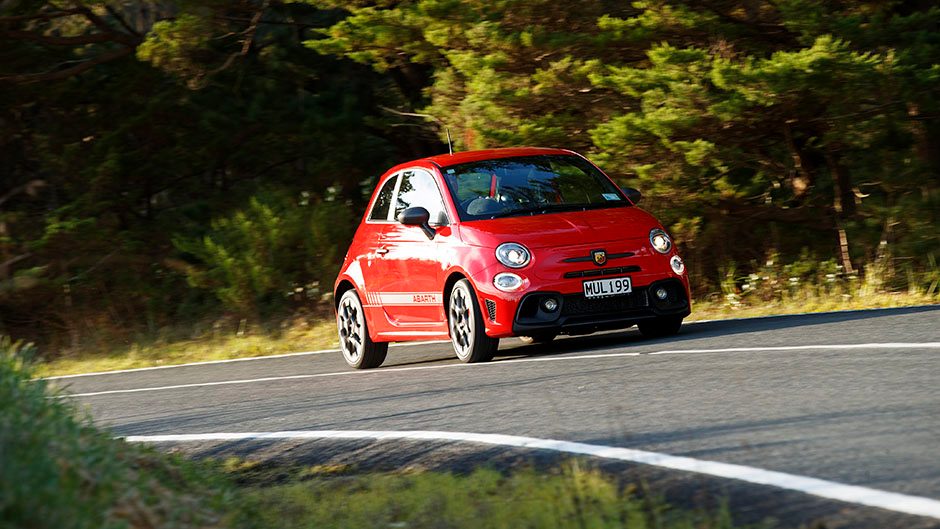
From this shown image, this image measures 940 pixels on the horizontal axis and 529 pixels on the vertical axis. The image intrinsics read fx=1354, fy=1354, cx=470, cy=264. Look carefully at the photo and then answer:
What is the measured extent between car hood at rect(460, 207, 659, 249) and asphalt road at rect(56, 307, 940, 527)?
0.91 m

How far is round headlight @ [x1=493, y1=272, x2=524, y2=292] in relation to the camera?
34.2 feet

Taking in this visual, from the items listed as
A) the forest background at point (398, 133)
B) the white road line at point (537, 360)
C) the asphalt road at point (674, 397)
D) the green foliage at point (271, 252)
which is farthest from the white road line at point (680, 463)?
the green foliage at point (271, 252)

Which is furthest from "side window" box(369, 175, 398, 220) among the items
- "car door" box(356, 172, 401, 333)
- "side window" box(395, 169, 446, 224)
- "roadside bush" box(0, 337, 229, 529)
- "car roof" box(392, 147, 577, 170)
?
"roadside bush" box(0, 337, 229, 529)

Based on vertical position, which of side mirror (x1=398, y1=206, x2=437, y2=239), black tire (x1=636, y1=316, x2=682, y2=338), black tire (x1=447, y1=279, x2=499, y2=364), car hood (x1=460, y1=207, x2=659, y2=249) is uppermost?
side mirror (x1=398, y1=206, x2=437, y2=239)

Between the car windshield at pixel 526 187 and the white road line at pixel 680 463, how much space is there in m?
3.32

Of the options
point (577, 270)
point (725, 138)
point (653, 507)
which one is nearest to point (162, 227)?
point (725, 138)

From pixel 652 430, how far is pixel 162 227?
17.4 meters

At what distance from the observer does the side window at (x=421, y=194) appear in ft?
37.8

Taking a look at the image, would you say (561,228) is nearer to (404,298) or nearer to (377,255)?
Answer: (404,298)

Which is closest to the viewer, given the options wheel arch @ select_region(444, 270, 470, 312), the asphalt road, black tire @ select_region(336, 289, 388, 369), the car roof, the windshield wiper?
the asphalt road

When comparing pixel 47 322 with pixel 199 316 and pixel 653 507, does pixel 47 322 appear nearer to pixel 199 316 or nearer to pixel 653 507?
pixel 199 316

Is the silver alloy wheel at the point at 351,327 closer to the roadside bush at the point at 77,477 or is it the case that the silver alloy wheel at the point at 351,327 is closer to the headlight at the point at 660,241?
the headlight at the point at 660,241

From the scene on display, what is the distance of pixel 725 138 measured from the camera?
15641 millimetres

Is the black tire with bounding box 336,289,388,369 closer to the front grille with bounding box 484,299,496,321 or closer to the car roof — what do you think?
the car roof
